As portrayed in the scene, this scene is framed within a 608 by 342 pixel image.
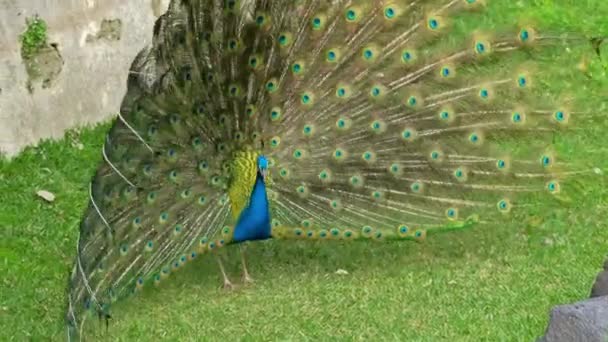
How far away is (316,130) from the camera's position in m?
4.97

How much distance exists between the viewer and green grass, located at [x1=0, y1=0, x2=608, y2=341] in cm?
479

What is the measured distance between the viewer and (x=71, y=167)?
6410 mm

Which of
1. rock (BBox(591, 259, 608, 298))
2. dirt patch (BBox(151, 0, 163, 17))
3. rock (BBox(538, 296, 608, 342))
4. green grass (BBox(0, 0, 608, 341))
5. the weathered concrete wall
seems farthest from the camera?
dirt patch (BBox(151, 0, 163, 17))

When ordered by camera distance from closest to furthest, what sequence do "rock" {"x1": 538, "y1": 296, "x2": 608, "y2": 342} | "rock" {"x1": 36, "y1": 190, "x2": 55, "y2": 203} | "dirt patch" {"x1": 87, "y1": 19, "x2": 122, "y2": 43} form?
"rock" {"x1": 538, "y1": 296, "x2": 608, "y2": 342}
"rock" {"x1": 36, "y1": 190, "x2": 55, "y2": 203}
"dirt patch" {"x1": 87, "y1": 19, "x2": 122, "y2": 43}

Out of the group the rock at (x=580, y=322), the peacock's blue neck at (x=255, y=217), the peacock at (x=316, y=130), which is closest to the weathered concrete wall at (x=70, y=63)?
the peacock at (x=316, y=130)

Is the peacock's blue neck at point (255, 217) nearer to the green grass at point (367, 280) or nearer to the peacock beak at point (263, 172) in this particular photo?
the peacock beak at point (263, 172)

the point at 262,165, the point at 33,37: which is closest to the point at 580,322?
the point at 262,165

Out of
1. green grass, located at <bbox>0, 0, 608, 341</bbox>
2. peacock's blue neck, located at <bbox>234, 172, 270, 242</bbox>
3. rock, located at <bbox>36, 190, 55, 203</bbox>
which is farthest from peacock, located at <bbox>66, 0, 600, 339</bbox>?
rock, located at <bbox>36, 190, 55, 203</bbox>

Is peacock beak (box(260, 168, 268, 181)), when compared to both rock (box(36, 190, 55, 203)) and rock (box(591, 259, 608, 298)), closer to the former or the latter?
rock (box(36, 190, 55, 203))

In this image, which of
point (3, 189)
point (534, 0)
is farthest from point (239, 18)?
point (534, 0)

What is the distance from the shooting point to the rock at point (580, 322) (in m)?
2.75

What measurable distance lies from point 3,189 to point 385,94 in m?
2.38

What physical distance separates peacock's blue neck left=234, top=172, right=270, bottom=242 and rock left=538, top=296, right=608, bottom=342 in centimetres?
217

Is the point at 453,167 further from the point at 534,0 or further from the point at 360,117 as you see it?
the point at 534,0
